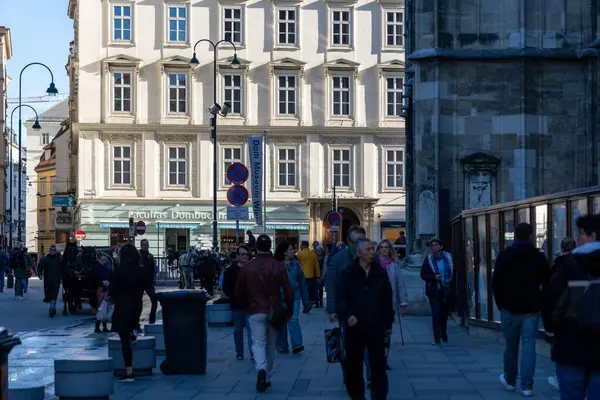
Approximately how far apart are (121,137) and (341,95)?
12.0m

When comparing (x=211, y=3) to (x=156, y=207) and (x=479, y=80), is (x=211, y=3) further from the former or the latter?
(x=479, y=80)

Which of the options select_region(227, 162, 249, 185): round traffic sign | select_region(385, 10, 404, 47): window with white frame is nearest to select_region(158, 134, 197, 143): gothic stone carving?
select_region(385, 10, 404, 47): window with white frame

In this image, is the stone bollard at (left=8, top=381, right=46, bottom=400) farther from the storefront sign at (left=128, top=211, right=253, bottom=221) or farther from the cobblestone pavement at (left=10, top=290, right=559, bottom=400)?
the storefront sign at (left=128, top=211, right=253, bottom=221)

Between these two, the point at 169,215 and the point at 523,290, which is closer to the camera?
the point at 523,290

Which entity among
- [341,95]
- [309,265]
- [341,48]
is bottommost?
[309,265]

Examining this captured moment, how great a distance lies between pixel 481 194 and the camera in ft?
104

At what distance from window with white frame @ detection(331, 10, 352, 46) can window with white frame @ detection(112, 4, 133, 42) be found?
433 inches

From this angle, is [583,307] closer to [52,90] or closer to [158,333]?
[158,333]

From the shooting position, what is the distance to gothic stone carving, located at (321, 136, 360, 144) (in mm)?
69562

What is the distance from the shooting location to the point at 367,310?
1241 cm

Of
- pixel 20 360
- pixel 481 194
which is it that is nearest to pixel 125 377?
pixel 20 360

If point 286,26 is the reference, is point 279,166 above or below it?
below

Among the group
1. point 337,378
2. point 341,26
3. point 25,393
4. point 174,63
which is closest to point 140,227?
point 174,63

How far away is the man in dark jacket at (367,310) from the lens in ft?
40.6
